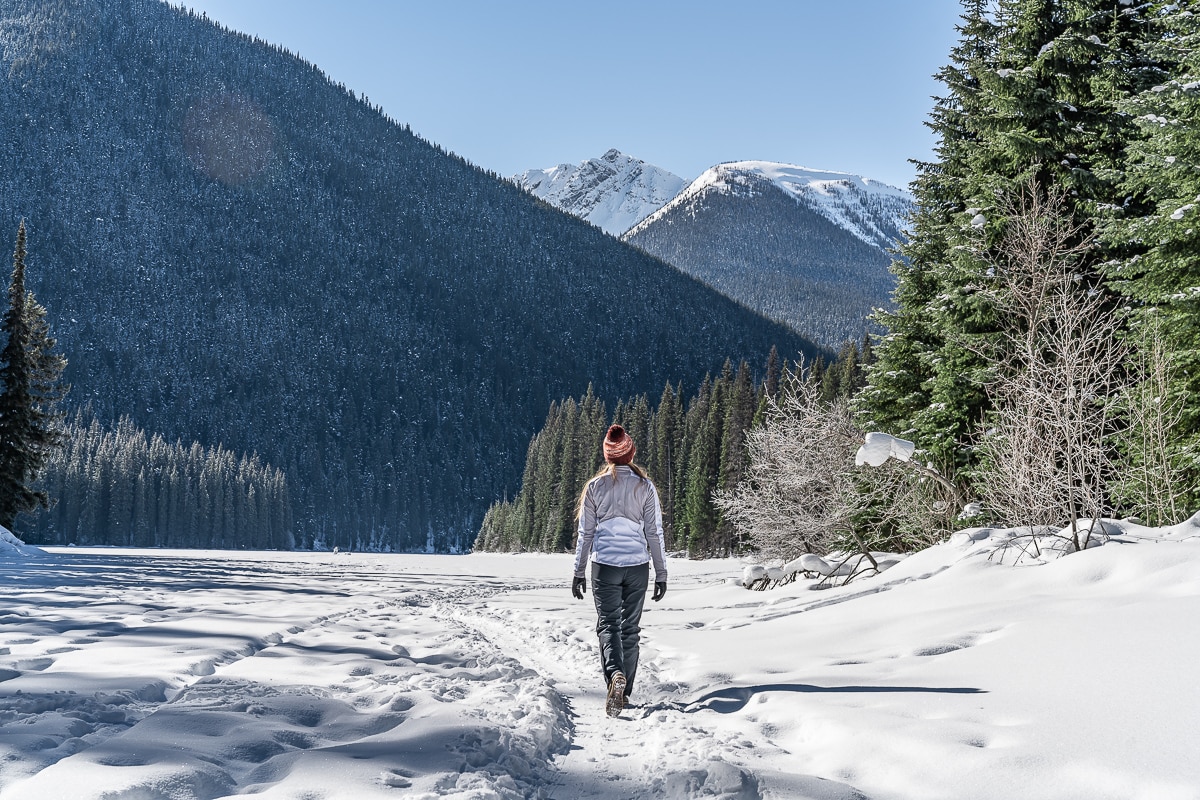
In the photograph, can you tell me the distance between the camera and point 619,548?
A: 6801mm

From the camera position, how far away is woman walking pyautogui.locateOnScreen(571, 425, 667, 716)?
6688 millimetres

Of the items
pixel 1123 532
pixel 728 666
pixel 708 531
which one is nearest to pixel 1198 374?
pixel 1123 532

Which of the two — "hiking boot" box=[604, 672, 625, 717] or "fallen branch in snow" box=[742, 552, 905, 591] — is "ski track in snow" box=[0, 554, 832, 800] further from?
"fallen branch in snow" box=[742, 552, 905, 591]

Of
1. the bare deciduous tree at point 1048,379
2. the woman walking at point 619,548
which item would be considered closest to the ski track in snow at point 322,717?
the woman walking at point 619,548

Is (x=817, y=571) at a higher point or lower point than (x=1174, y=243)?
lower

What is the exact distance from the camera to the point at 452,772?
4.13 meters

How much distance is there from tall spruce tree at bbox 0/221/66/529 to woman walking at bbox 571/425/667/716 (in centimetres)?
3014

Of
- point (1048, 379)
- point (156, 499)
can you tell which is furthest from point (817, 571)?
point (156, 499)

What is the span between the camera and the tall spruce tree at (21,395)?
3017cm

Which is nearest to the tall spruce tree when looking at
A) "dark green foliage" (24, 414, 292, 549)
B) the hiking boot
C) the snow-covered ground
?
the snow-covered ground

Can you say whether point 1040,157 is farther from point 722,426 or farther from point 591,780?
point 722,426

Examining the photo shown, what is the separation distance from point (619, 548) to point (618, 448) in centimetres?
85

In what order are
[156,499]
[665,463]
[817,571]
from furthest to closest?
[156,499], [665,463], [817,571]

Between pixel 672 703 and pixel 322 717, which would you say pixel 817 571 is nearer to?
pixel 672 703
